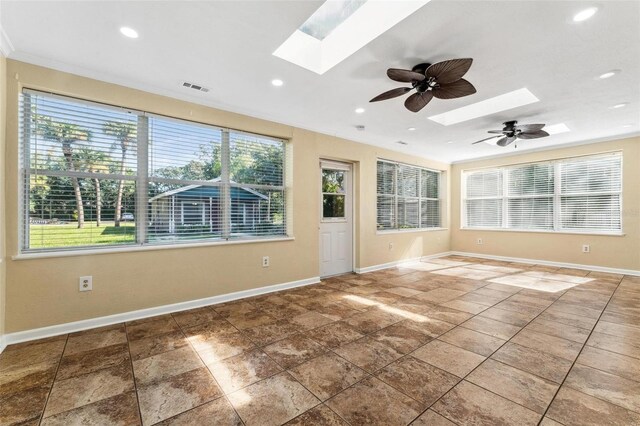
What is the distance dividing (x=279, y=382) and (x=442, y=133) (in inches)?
186

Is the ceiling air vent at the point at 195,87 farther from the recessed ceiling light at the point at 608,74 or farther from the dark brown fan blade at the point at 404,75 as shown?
the recessed ceiling light at the point at 608,74

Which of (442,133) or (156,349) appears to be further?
(442,133)

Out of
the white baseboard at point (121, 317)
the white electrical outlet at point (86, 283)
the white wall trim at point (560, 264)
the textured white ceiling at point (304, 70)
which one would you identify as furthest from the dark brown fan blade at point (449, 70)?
the white wall trim at point (560, 264)

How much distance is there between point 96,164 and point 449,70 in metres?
3.60

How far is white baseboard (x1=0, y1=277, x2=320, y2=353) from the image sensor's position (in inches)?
97.7

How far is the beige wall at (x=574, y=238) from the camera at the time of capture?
5.00 metres

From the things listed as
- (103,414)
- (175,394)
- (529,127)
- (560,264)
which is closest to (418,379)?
(175,394)

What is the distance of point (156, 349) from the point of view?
2352 millimetres

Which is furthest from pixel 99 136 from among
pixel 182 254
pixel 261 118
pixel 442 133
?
pixel 442 133

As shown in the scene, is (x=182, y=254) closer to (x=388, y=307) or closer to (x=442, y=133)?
(x=388, y=307)

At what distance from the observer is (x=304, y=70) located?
2775 millimetres

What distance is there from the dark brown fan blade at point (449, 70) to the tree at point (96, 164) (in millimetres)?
3388

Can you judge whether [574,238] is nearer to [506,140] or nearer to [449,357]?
[506,140]

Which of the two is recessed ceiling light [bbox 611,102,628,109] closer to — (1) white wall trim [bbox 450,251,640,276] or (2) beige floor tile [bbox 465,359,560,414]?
(1) white wall trim [bbox 450,251,640,276]
